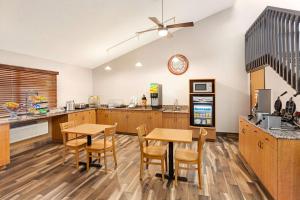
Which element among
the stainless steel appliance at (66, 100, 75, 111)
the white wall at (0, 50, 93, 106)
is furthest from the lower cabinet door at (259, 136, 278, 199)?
the white wall at (0, 50, 93, 106)

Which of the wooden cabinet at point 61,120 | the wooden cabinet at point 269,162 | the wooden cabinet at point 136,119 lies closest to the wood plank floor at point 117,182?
the wooden cabinet at point 269,162

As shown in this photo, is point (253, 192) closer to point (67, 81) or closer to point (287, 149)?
point (287, 149)

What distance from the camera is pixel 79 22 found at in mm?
3910

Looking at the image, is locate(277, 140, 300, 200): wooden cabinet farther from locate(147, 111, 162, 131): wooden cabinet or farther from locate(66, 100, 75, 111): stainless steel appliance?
locate(66, 100, 75, 111): stainless steel appliance

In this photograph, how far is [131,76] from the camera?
6840 millimetres

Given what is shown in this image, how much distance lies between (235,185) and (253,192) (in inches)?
10.6

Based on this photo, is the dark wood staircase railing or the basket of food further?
the basket of food

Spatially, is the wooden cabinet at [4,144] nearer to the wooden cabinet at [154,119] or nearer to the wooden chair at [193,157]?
the wooden chair at [193,157]

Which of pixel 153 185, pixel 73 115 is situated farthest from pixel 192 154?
pixel 73 115

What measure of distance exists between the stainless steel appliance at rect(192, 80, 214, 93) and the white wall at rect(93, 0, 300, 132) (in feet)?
2.08

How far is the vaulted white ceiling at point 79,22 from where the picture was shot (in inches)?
126

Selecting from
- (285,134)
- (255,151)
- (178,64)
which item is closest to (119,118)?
(178,64)

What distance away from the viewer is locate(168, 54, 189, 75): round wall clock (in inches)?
241

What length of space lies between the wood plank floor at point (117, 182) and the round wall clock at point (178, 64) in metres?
3.07
